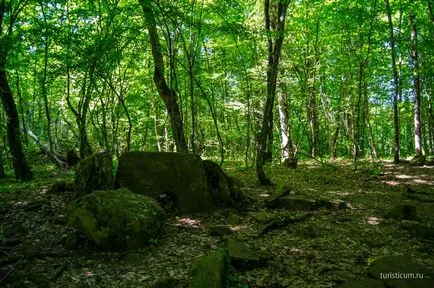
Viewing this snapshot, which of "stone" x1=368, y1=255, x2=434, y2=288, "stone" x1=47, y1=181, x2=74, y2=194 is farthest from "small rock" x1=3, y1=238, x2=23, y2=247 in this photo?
"stone" x1=368, y1=255, x2=434, y2=288

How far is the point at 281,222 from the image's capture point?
7672 millimetres

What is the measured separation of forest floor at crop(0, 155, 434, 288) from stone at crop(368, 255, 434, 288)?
1.14 ft

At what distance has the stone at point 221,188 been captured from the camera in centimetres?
899

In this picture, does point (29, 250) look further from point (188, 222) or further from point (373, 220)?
point (373, 220)

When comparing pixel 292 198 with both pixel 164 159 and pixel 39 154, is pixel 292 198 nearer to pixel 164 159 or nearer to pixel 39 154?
pixel 164 159

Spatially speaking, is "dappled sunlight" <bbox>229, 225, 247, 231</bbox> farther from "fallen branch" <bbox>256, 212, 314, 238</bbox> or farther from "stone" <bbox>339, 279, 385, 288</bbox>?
"stone" <bbox>339, 279, 385, 288</bbox>

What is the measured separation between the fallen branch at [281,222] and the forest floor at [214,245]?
100 mm

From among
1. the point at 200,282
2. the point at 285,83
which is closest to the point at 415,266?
the point at 200,282

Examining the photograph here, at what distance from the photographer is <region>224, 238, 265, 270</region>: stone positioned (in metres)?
5.35

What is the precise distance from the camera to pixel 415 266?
4.84 meters

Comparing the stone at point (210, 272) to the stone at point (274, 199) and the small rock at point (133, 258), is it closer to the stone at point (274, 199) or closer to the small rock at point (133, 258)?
the small rock at point (133, 258)

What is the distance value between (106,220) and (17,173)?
8487 millimetres

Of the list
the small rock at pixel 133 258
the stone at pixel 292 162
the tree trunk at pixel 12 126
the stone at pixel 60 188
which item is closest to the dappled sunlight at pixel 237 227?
the small rock at pixel 133 258

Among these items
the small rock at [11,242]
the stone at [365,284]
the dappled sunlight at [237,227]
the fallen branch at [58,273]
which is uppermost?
the small rock at [11,242]
